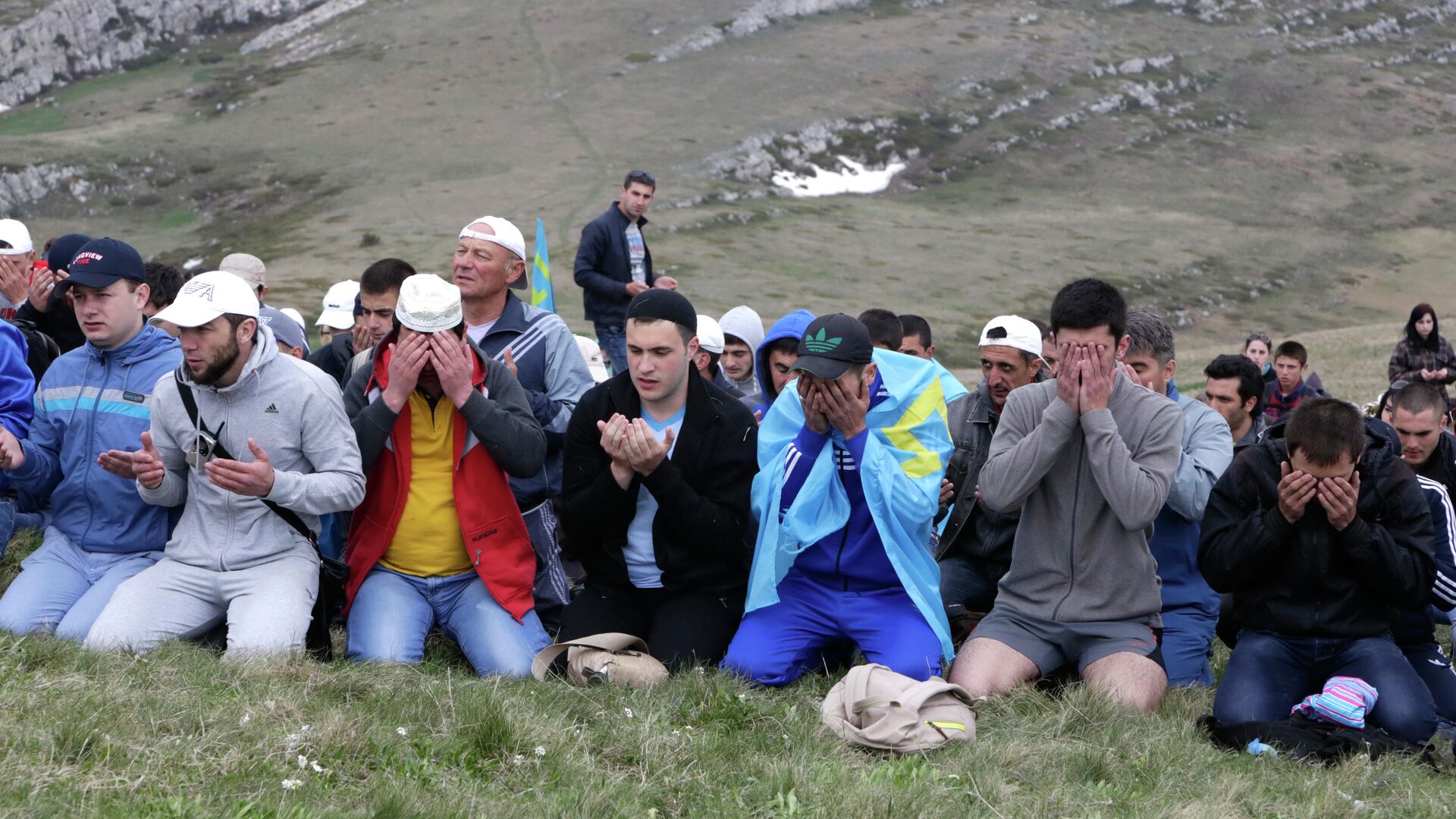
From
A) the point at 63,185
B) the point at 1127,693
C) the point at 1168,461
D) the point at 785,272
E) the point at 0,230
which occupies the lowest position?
the point at 785,272

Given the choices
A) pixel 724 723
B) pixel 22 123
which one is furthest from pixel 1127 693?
pixel 22 123

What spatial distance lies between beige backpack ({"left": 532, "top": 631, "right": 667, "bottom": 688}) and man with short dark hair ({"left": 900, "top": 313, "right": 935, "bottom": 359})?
3.69 metres

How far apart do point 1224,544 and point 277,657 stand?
4657 millimetres

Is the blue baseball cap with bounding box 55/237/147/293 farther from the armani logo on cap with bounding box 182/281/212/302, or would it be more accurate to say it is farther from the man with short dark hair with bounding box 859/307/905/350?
the man with short dark hair with bounding box 859/307/905/350

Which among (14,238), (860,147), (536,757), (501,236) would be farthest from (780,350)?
(860,147)

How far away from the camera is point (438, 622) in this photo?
6.95 meters

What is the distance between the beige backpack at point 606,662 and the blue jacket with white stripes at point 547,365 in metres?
1.50

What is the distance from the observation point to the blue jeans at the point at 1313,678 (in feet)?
19.6

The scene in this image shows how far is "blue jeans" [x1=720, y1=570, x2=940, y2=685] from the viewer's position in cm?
644

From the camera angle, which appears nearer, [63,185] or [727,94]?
[63,185]

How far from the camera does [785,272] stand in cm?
5338

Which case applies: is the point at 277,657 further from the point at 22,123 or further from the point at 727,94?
the point at 22,123

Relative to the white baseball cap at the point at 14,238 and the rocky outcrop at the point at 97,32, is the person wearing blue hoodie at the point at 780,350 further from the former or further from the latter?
the rocky outcrop at the point at 97,32

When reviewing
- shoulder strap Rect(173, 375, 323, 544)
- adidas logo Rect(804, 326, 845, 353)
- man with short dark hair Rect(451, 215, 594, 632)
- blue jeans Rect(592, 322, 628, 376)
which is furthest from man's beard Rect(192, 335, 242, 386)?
blue jeans Rect(592, 322, 628, 376)
